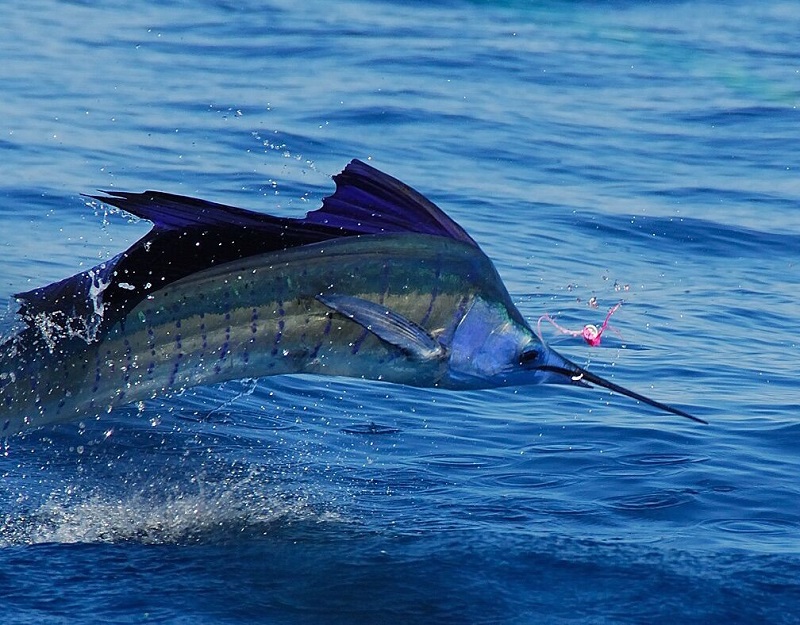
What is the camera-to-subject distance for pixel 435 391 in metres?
7.45

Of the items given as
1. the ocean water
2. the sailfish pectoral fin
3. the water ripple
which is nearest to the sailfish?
the sailfish pectoral fin

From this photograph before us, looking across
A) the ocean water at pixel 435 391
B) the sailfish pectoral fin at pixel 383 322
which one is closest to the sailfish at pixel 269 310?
the sailfish pectoral fin at pixel 383 322

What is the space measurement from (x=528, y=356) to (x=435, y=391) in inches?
118

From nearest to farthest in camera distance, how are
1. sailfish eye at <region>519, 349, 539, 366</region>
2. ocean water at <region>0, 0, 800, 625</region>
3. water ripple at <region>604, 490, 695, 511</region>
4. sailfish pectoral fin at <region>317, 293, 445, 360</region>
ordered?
sailfish pectoral fin at <region>317, 293, 445, 360</region>
sailfish eye at <region>519, 349, 539, 366</region>
ocean water at <region>0, 0, 800, 625</region>
water ripple at <region>604, 490, 695, 511</region>

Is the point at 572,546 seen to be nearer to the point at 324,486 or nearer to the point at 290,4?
the point at 324,486

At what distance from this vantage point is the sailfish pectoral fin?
4.27m

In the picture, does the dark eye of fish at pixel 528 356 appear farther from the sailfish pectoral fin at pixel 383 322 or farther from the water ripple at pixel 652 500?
the water ripple at pixel 652 500

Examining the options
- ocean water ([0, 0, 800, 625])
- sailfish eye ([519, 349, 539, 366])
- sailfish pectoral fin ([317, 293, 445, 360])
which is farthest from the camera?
ocean water ([0, 0, 800, 625])

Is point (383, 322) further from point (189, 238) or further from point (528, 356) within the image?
point (189, 238)

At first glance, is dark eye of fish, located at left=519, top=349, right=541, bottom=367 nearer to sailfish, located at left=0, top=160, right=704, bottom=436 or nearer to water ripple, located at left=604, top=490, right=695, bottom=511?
sailfish, located at left=0, top=160, right=704, bottom=436

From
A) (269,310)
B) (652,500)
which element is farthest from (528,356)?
(652,500)

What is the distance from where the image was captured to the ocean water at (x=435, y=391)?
15.4 ft

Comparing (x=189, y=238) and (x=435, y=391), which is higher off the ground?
(x=189, y=238)

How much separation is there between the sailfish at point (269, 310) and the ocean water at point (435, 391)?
0.84ft
